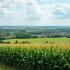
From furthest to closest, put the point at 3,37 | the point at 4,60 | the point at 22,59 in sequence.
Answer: the point at 3,37 → the point at 4,60 → the point at 22,59

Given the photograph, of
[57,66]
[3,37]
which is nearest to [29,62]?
[57,66]

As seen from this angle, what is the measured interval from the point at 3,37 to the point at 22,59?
2947cm

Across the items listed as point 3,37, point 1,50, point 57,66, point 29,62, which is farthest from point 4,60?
point 3,37

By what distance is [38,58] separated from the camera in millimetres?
16172

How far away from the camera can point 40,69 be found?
51.2ft

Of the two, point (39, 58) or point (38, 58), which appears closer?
point (39, 58)

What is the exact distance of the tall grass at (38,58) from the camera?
44.9ft

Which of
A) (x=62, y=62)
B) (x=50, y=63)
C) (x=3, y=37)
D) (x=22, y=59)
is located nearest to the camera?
(x=62, y=62)

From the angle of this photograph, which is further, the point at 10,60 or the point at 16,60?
the point at 10,60

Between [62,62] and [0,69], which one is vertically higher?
[62,62]

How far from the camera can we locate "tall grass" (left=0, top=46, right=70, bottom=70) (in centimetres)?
1367

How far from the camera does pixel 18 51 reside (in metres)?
20.0

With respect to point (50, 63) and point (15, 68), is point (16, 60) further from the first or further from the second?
point (50, 63)

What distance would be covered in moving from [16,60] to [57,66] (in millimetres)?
6456
